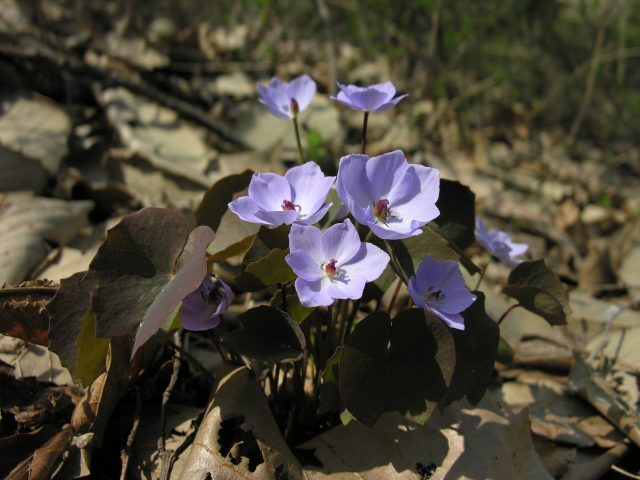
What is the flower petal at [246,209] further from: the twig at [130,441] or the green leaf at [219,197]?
the twig at [130,441]

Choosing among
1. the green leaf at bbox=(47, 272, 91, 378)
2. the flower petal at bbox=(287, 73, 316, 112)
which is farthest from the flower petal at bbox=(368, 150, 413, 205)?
the green leaf at bbox=(47, 272, 91, 378)

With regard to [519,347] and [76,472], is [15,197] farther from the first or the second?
[519,347]

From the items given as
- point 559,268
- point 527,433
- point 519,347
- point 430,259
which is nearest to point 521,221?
point 559,268

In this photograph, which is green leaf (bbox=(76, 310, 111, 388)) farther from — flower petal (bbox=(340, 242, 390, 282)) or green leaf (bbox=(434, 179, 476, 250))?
green leaf (bbox=(434, 179, 476, 250))

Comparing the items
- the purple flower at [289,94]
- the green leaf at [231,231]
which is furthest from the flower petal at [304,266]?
the purple flower at [289,94]

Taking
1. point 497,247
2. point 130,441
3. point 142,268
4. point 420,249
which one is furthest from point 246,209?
point 497,247

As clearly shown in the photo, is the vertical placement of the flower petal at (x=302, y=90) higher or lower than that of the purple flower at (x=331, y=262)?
higher
